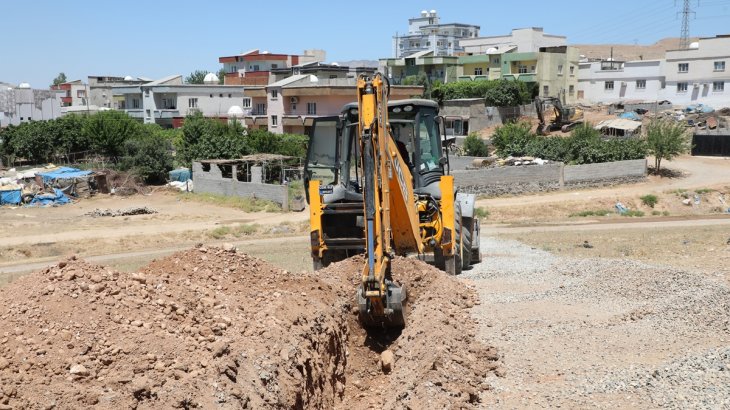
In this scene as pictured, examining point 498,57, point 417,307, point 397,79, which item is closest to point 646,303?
point 417,307

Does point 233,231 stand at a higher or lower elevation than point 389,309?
lower

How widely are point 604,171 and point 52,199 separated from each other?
1193 inches

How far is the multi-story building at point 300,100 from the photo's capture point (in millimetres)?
57656

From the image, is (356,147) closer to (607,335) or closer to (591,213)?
(607,335)

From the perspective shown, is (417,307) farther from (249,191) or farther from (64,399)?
(249,191)

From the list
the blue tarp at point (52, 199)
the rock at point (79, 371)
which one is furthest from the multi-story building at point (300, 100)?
the rock at point (79, 371)

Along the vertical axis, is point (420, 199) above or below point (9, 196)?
above

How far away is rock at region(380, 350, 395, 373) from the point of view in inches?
428

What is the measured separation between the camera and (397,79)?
87.6 metres

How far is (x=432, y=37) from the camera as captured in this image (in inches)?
5202

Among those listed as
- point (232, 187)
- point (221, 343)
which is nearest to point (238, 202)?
point (232, 187)

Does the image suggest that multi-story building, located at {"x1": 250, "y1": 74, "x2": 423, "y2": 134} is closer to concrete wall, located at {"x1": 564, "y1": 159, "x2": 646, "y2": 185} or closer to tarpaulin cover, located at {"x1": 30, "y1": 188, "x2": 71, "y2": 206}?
tarpaulin cover, located at {"x1": 30, "y1": 188, "x2": 71, "y2": 206}

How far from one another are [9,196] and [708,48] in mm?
57870

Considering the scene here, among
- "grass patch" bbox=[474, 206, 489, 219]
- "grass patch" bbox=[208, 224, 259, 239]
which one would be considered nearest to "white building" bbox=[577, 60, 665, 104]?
"grass patch" bbox=[474, 206, 489, 219]
